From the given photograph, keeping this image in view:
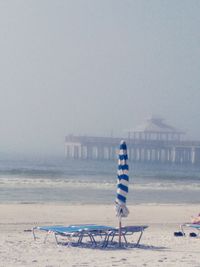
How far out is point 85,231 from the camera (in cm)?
1061

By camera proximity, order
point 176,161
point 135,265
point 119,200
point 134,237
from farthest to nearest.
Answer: point 176,161, point 134,237, point 119,200, point 135,265

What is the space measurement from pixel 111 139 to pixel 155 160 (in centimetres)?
791

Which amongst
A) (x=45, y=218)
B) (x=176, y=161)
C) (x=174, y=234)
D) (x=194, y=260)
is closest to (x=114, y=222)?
(x=45, y=218)

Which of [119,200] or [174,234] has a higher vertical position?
[119,200]

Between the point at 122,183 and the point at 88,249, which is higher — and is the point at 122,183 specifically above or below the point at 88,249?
above

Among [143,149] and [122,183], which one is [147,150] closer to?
[143,149]

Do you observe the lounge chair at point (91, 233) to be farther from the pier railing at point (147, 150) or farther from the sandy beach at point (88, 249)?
the pier railing at point (147, 150)

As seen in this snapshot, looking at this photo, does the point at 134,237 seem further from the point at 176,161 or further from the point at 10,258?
the point at 176,161

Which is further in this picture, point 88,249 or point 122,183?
point 122,183

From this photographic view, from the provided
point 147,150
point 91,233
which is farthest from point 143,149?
point 91,233

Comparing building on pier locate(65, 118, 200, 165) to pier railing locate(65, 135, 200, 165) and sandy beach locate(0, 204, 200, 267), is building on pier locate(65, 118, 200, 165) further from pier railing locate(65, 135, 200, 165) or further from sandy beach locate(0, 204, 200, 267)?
sandy beach locate(0, 204, 200, 267)

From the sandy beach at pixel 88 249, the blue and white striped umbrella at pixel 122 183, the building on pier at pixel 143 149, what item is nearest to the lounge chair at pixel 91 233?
the sandy beach at pixel 88 249

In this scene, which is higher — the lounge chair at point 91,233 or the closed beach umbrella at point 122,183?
the closed beach umbrella at point 122,183

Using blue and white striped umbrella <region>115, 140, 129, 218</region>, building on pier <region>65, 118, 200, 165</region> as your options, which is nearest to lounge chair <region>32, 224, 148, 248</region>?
blue and white striped umbrella <region>115, 140, 129, 218</region>
